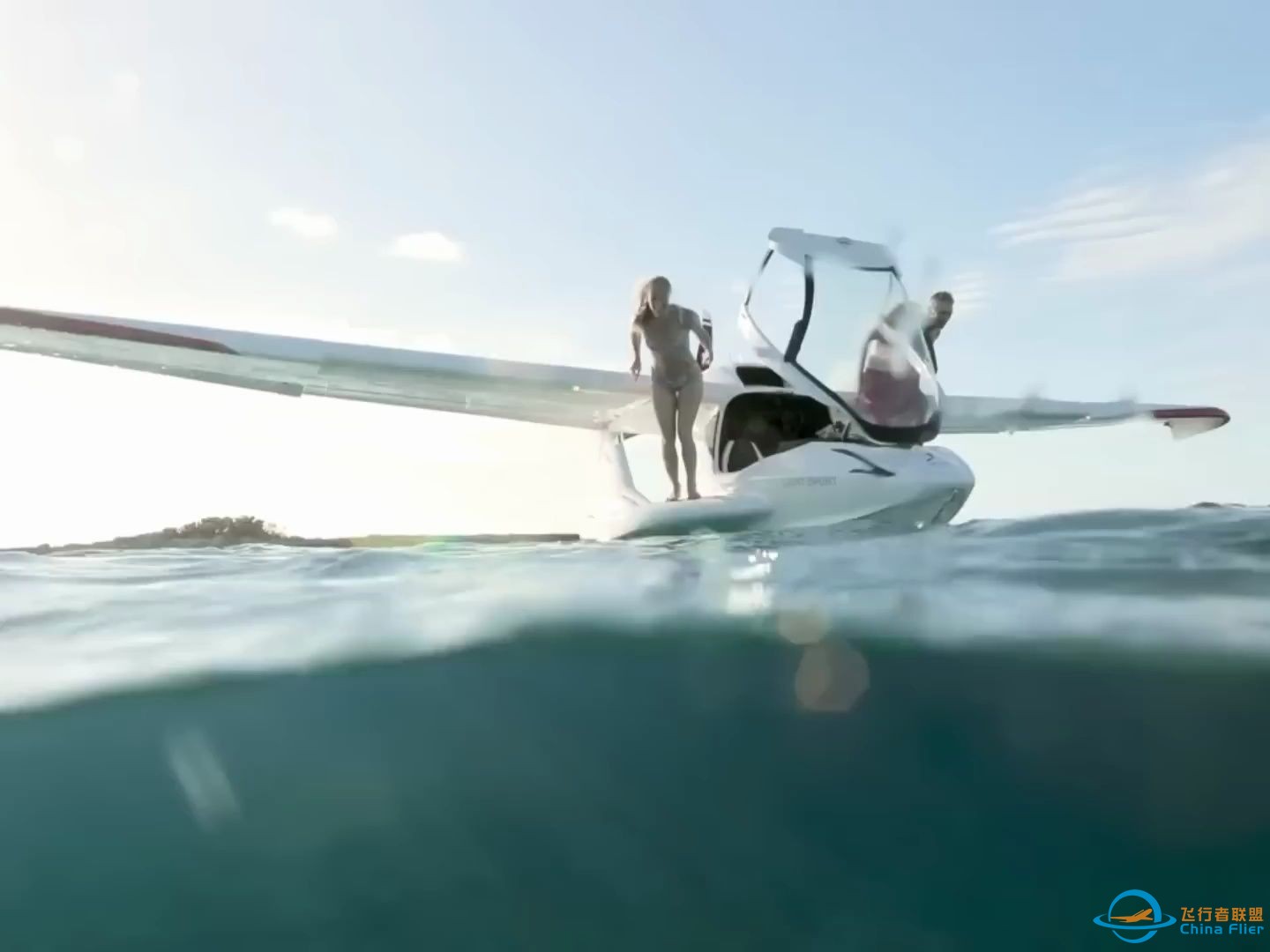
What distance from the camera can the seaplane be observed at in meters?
9.02

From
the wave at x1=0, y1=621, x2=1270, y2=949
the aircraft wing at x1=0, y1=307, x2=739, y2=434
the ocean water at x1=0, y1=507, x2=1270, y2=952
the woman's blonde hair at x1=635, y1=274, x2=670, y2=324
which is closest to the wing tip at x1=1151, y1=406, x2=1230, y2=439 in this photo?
the aircraft wing at x1=0, y1=307, x2=739, y2=434

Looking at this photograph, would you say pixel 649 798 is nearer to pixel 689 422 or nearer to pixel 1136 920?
pixel 1136 920

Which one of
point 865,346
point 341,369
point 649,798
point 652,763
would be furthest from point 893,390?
point 649,798

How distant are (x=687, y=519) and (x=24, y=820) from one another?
270 inches

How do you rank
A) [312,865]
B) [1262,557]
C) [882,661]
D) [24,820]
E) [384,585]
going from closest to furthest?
[312,865] → [24,820] → [882,661] → [1262,557] → [384,585]

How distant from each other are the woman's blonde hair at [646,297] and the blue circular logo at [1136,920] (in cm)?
740

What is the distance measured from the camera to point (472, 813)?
10.2ft

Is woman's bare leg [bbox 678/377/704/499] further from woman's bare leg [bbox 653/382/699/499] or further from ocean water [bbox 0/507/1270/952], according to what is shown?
ocean water [bbox 0/507/1270/952]

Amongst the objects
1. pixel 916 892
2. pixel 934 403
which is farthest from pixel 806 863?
pixel 934 403

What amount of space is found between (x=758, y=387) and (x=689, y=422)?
141cm

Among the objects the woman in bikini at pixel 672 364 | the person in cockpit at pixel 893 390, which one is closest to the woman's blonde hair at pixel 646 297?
the woman in bikini at pixel 672 364

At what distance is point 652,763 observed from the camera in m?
3.30

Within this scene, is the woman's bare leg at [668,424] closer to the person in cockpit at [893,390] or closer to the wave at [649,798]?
the person in cockpit at [893,390]

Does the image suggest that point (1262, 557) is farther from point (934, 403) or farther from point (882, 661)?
point (934, 403)
